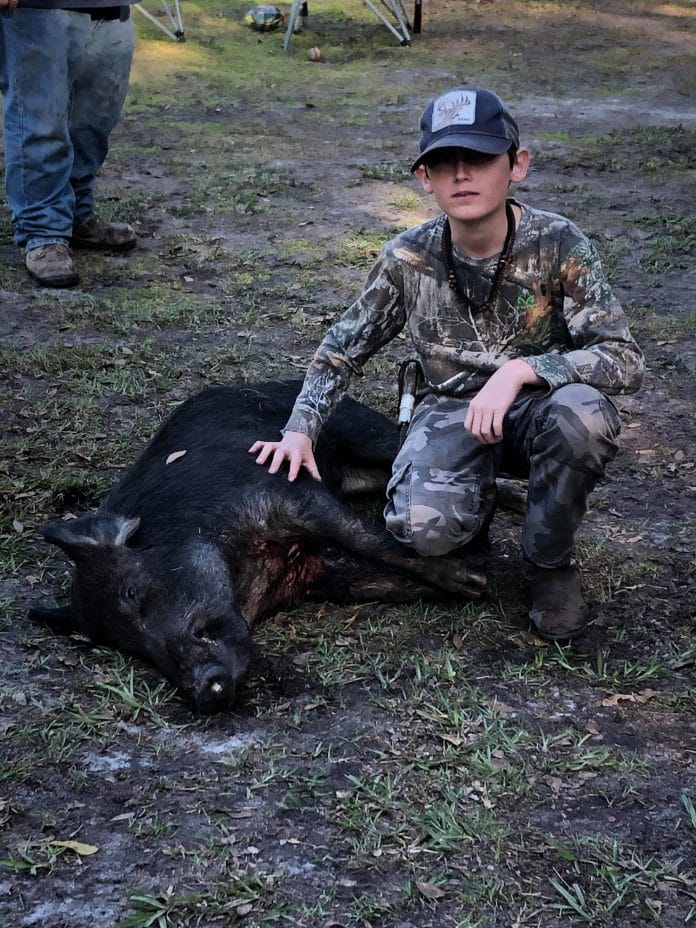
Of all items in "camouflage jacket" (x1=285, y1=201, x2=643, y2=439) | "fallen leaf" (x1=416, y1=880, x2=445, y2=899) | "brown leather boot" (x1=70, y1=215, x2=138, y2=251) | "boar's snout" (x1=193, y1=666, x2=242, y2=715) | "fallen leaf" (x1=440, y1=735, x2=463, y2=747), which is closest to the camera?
"fallen leaf" (x1=416, y1=880, x2=445, y2=899)

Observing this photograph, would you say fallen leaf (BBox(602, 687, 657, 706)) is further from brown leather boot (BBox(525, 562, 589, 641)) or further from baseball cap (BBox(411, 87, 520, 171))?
baseball cap (BBox(411, 87, 520, 171))

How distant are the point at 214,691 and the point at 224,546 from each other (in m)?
0.71

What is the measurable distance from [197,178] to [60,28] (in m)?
2.66

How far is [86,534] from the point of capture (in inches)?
143

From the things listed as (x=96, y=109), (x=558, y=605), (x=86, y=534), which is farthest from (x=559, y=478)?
(x=96, y=109)

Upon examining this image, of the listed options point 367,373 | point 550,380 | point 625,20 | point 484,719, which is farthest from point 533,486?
point 625,20

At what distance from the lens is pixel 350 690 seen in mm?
3443

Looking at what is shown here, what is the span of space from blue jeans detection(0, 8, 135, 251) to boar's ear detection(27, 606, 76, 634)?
3896 mm

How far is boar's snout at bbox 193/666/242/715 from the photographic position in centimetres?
328

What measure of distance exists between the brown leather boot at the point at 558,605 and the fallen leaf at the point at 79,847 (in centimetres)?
156

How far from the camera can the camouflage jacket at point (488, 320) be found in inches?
138

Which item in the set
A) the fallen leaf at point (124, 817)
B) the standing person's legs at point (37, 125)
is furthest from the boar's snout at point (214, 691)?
the standing person's legs at point (37, 125)

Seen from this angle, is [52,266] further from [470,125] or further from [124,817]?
[124,817]

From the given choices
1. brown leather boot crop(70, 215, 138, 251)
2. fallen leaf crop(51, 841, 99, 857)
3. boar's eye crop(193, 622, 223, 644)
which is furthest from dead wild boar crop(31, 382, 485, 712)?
brown leather boot crop(70, 215, 138, 251)
